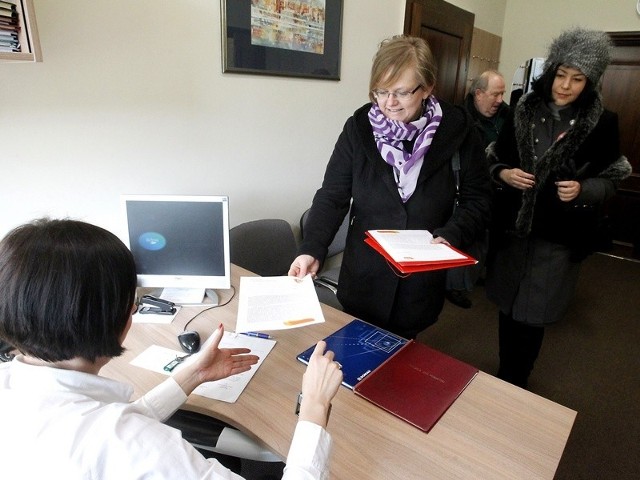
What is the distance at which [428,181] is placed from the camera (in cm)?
141

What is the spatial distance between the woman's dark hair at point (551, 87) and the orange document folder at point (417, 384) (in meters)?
1.17

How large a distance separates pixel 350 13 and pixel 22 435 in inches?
105

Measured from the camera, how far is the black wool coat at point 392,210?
1405 mm

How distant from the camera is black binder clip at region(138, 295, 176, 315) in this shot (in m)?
1.54

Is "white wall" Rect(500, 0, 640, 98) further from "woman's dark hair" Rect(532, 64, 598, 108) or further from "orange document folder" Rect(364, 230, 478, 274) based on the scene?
"orange document folder" Rect(364, 230, 478, 274)

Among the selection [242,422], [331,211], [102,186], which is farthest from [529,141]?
[102,186]

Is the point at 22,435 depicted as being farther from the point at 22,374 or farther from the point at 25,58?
the point at 25,58

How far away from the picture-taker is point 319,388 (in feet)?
2.90

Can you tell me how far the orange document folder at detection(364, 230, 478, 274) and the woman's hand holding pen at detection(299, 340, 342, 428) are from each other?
1.18 feet

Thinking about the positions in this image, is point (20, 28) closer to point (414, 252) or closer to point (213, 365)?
point (213, 365)

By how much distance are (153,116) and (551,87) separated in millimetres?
1672

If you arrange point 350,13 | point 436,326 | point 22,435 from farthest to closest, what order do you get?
point 436,326 → point 350,13 → point 22,435

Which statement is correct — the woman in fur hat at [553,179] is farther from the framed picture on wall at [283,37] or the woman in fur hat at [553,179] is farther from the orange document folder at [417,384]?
the framed picture on wall at [283,37]

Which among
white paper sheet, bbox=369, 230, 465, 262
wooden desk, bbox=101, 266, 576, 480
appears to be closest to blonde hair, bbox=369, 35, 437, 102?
white paper sheet, bbox=369, 230, 465, 262
